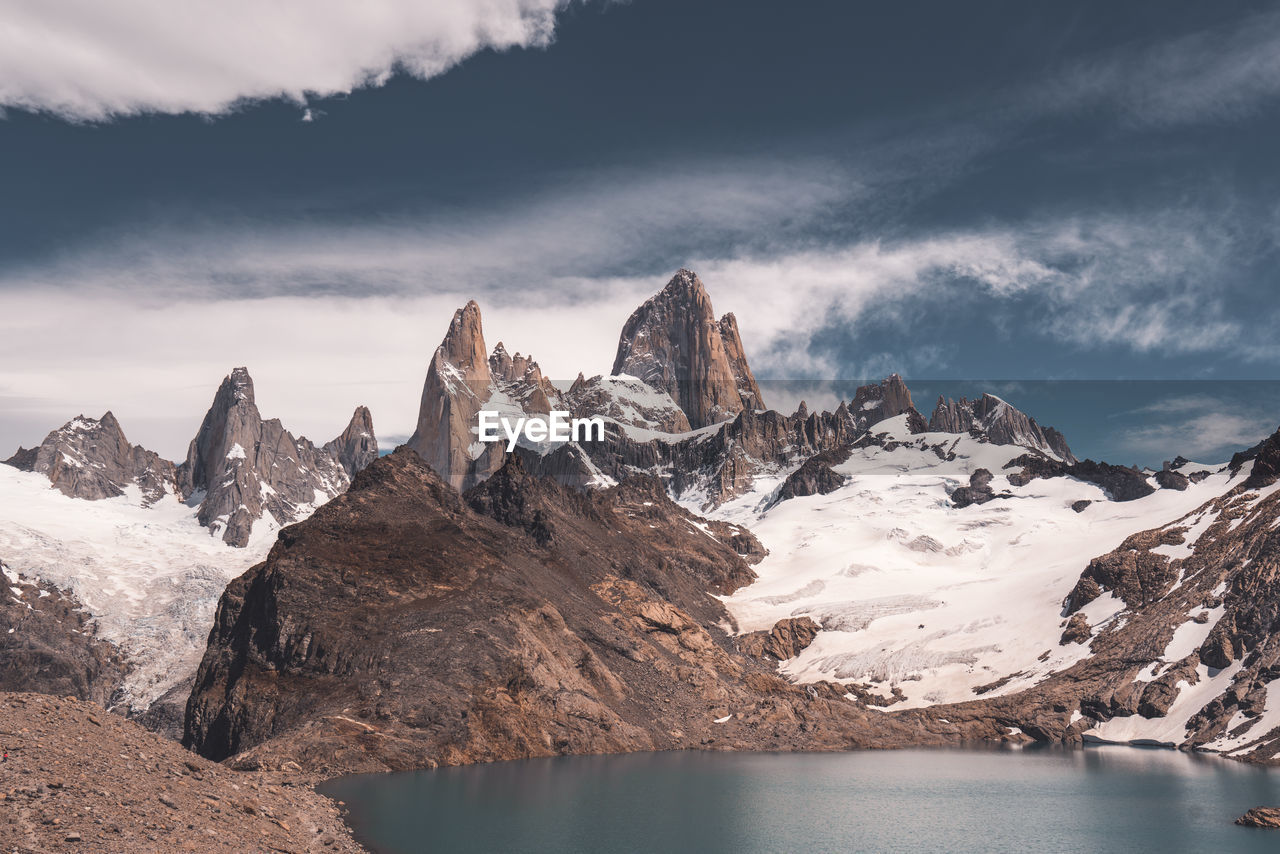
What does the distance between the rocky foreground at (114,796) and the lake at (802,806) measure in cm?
1017

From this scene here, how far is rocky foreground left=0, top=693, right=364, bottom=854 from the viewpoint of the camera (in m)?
34.8

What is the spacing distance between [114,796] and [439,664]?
69.9 m

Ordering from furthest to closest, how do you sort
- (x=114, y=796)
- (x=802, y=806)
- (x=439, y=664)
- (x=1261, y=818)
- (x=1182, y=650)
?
(x=1182, y=650) < (x=439, y=664) < (x=802, y=806) < (x=1261, y=818) < (x=114, y=796)

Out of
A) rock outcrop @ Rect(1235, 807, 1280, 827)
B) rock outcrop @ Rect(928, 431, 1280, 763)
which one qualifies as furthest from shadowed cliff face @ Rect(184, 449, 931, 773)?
rock outcrop @ Rect(1235, 807, 1280, 827)

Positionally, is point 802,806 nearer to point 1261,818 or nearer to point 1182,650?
point 1261,818

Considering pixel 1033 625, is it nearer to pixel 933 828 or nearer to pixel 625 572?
pixel 625 572

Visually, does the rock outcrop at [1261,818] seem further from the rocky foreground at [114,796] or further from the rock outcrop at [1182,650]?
the rocky foreground at [114,796]

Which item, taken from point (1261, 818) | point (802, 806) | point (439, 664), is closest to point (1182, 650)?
point (1261, 818)

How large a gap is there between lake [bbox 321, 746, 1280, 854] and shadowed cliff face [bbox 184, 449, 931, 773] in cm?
665

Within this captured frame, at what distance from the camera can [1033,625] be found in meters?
196

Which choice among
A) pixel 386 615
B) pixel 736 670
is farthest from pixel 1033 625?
pixel 386 615

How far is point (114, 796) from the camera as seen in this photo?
39438 millimetres

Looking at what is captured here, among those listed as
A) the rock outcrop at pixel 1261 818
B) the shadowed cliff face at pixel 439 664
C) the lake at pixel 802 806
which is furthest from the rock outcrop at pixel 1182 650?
the rock outcrop at pixel 1261 818

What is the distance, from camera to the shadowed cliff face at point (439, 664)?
102 metres
